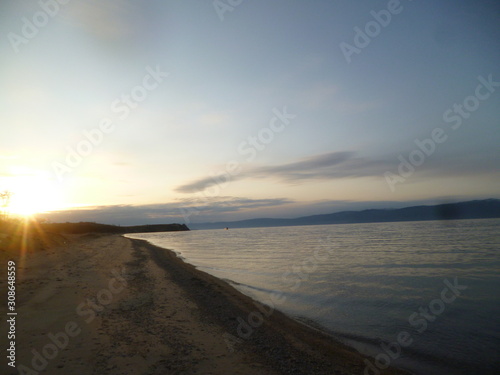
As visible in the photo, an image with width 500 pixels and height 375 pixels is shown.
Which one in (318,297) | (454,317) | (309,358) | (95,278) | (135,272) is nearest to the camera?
(309,358)

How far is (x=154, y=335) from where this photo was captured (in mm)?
8648

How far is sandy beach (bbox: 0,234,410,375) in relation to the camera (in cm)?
679

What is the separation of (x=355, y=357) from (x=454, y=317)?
7.23m

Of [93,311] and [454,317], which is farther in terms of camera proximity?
[454,317]

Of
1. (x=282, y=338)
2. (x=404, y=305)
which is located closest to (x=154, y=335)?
(x=282, y=338)

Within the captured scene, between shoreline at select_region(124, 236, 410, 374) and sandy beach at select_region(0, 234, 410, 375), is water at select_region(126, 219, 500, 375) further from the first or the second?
sandy beach at select_region(0, 234, 410, 375)

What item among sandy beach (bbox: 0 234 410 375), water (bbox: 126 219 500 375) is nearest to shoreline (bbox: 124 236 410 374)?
sandy beach (bbox: 0 234 410 375)

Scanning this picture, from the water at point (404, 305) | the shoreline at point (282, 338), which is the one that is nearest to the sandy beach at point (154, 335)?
the shoreline at point (282, 338)

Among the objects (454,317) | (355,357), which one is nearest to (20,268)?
(355,357)

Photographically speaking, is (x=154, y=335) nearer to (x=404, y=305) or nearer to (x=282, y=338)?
(x=282, y=338)

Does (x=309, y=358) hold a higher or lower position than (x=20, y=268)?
lower

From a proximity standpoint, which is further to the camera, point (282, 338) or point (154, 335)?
point (282, 338)

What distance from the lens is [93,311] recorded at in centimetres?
1045

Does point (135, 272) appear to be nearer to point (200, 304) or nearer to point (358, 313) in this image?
point (200, 304)
